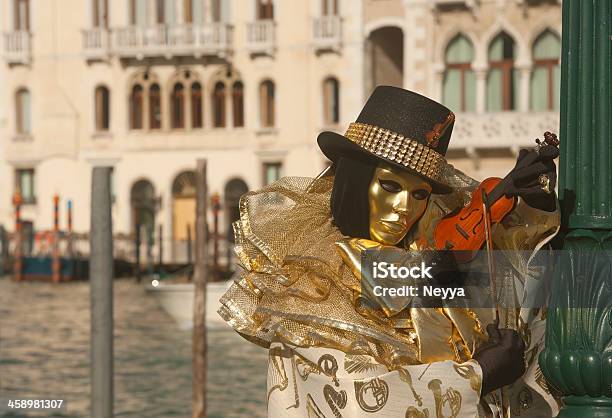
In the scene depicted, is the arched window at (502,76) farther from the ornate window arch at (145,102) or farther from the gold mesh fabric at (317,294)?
the gold mesh fabric at (317,294)

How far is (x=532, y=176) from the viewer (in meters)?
1.35

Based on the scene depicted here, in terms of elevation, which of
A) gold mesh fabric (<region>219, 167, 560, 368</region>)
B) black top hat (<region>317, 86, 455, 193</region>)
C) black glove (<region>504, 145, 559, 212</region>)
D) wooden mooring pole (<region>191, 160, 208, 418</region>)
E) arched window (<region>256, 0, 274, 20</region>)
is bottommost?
wooden mooring pole (<region>191, 160, 208, 418</region>)

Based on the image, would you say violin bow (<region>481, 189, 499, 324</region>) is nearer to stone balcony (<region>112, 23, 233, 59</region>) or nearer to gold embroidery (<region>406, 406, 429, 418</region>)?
gold embroidery (<region>406, 406, 429, 418</region>)

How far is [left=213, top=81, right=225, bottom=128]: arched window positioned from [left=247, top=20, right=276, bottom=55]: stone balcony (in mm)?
834

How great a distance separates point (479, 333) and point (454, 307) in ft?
0.13

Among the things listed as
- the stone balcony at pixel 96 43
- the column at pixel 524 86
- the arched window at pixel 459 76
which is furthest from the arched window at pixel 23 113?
the column at pixel 524 86

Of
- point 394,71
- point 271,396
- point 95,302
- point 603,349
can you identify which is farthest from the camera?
point 394,71

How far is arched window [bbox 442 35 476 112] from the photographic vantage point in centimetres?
1747

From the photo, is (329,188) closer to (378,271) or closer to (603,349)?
(378,271)

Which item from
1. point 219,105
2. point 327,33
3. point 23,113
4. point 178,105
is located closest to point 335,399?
point 327,33

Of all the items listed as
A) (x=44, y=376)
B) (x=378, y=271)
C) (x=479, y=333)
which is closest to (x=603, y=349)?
(x=479, y=333)

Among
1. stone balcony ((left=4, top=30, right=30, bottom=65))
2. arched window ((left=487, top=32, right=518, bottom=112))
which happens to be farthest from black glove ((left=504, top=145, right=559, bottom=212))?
stone balcony ((left=4, top=30, right=30, bottom=65))

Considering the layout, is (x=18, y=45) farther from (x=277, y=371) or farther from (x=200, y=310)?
(x=277, y=371)

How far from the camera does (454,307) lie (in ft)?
4.41
